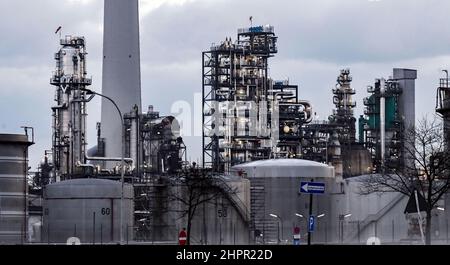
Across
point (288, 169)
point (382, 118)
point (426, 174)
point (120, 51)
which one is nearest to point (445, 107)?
point (426, 174)

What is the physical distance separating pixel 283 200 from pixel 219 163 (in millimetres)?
21751

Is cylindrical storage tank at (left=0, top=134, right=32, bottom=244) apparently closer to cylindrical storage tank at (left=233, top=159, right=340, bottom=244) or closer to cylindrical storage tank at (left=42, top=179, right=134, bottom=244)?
cylindrical storage tank at (left=42, top=179, right=134, bottom=244)

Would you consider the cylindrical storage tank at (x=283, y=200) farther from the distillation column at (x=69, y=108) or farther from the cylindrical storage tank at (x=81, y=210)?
the distillation column at (x=69, y=108)

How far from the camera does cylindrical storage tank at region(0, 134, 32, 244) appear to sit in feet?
224

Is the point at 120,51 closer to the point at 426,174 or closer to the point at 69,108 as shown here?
the point at 69,108

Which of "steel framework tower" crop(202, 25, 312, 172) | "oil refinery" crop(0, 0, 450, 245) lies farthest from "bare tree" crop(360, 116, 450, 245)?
"steel framework tower" crop(202, 25, 312, 172)

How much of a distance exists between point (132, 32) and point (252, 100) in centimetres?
1561

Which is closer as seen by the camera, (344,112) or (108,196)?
(108,196)

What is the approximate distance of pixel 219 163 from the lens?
324 ft

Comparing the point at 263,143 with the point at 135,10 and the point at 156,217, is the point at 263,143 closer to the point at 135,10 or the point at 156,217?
the point at 135,10

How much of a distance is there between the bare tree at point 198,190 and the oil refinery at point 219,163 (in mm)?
123

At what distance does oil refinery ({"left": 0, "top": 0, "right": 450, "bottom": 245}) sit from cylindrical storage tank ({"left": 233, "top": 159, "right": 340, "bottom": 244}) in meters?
0.09

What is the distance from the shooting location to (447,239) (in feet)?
221
